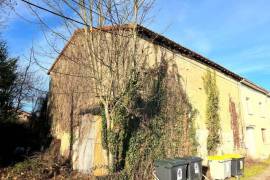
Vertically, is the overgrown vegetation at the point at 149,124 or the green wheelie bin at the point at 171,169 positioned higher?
the overgrown vegetation at the point at 149,124

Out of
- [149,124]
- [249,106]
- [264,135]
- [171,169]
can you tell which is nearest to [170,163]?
[171,169]

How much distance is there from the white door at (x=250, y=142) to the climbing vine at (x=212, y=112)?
5.62 meters

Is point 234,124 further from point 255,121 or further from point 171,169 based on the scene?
point 171,169

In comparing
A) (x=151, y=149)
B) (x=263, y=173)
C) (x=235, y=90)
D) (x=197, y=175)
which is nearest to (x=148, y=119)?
(x=151, y=149)

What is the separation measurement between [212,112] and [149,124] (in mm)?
5915

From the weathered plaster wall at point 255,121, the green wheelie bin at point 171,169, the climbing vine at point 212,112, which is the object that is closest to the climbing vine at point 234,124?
the weathered plaster wall at point 255,121

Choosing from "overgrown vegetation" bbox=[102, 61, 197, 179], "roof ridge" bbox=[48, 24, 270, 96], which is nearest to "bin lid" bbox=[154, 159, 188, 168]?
"overgrown vegetation" bbox=[102, 61, 197, 179]

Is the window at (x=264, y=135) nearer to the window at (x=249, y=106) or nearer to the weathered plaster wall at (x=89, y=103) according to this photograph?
the window at (x=249, y=106)

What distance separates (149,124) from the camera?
11391 mm

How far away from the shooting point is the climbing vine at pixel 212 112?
15.4 meters

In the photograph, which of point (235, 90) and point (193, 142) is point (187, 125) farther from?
point (235, 90)

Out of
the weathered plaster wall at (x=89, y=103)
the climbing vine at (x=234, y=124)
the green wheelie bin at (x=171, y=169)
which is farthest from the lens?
the climbing vine at (x=234, y=124)

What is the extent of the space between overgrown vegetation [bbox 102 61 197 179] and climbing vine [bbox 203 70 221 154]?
6.09 ft

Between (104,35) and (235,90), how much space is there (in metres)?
13.4
